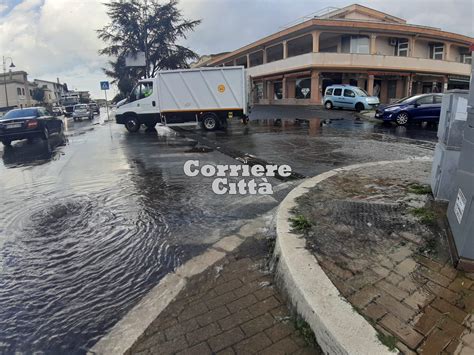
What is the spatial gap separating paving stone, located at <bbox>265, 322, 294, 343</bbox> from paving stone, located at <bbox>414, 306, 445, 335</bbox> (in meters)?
0.87

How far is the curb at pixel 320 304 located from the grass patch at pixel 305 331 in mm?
35

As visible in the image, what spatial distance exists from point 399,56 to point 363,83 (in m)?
3.87

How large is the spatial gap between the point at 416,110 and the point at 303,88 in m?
18.6

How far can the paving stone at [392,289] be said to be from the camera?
264 centimetres

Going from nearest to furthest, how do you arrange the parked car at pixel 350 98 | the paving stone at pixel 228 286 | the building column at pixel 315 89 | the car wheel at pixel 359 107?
the paving stone at pixel 228 286 → the parked car at pixel 350 98 → the car wheel at pixel 359 107 → the building column at pixel 315 89

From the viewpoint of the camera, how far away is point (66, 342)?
264 cm

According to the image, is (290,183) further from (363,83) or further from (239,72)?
(363,83)

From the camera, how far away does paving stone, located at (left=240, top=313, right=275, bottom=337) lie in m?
2.58

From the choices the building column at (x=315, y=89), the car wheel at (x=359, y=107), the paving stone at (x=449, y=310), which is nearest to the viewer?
the paving stone at (x=449, y=310)

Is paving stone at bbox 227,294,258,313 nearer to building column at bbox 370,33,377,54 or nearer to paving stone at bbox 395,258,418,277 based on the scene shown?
paving stone at bbox 395,258,418,277

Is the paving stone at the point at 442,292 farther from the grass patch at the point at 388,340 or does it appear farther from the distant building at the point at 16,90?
the distant building at the point at 16,90

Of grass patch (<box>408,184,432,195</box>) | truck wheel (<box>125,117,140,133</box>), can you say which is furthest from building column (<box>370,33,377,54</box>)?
grass patch (<box>408,184,432,195</box>)

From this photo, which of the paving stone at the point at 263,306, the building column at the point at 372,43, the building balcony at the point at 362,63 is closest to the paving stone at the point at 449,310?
the paving stone at the point at 263,306

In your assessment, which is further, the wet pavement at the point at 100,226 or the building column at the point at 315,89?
the building column at the point at 315,89
